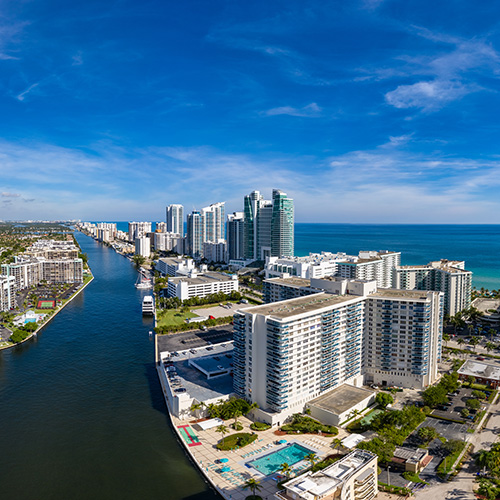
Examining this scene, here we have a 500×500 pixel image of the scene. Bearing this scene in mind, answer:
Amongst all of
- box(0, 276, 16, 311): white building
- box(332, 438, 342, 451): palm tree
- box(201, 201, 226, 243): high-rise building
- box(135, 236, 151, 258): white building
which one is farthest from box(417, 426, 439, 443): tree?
box(135, 236, 151, 258): white building

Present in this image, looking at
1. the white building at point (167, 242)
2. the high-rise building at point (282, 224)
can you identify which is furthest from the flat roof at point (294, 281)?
the white building at point (167, 242)

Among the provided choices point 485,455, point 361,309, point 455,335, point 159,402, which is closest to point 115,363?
point 159,402

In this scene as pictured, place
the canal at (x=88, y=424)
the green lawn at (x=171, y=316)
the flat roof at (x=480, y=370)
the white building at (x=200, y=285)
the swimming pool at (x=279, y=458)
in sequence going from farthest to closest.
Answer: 1. the white building at (x=200, y=285)
2. the green lawn at (x=171, y=316)
3. the flat roof at (x=480, y=370)
4. the swimming pool at (x=279, y=458)
5. the canal at (x=88, y=424)

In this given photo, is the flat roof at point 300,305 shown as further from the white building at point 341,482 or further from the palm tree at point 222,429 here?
the white building at point 341,482

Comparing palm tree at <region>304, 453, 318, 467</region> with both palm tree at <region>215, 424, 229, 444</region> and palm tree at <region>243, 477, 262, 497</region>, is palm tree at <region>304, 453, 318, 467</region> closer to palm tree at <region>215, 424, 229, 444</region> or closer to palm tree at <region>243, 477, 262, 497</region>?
palm tree at <region>243, 477, 262, 497</region>

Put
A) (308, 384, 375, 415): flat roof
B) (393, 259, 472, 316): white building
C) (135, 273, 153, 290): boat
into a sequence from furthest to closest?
(135, 273, 153, 290): boat < (393, 259, 472, 316): white building < (308, 384, 375, 415): flat roof

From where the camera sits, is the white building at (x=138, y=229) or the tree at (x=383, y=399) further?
the white building at (x=138, y=229)

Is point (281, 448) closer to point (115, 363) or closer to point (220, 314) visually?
point (115, 363)
